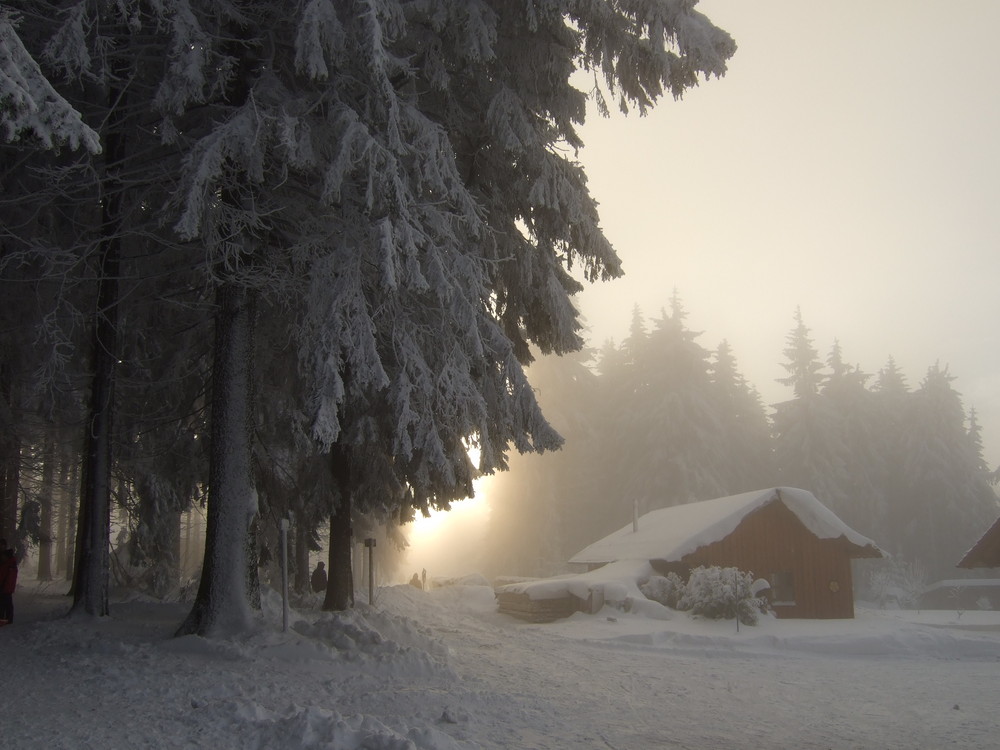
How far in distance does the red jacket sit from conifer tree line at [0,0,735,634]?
54.0 inches

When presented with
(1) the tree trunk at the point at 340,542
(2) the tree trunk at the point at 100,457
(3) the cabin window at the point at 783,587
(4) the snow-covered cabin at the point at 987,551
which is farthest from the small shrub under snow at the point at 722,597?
(2) the tree trunk at the point at 100,457

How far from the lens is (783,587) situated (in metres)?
29.0

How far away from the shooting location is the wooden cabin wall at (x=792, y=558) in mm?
25750

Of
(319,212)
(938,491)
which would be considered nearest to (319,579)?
(319,212)

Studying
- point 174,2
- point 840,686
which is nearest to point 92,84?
A: point 174,2

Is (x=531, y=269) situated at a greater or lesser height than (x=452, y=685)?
greater

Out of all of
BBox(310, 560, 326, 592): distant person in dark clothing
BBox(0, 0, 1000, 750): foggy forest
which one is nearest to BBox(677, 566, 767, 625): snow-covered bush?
BBox(0, 0, 1000, 750): foggy forest

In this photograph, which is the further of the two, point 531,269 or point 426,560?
point 426,560

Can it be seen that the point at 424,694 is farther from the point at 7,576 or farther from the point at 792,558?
the point at 792,558

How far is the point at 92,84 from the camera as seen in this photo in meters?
12.1

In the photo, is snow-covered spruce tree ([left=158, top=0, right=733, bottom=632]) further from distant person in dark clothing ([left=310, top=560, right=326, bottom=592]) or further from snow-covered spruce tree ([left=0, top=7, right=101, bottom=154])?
distant person in dark clothing ([left=310, top=560, right=326, bottom=592])

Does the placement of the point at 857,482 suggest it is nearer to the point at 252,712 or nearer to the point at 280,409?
the point at 280,409

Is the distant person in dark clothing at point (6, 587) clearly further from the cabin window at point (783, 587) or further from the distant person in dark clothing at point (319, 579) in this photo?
the cabin window at point (783, 587)

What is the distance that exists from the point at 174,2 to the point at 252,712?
7.85m
